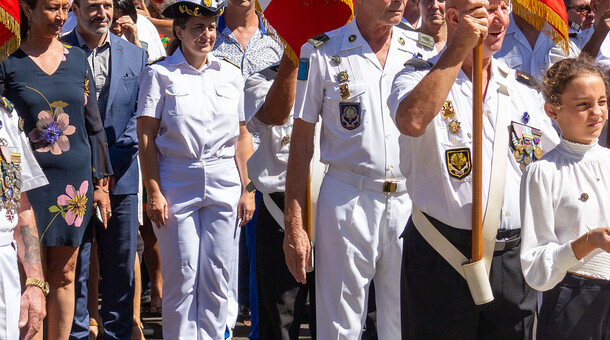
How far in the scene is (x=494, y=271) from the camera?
4066mm

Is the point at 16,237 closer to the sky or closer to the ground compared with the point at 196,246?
closer to the sky

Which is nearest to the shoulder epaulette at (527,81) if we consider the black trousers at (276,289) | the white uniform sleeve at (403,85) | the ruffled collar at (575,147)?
the ruffled collar at (575,147)

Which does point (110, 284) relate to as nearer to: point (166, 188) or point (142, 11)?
→ point (166, 188)

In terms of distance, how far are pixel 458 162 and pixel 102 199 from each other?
10.3 feet

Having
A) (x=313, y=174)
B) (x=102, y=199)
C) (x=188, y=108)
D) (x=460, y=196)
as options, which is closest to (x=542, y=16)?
(x=460, y=196)

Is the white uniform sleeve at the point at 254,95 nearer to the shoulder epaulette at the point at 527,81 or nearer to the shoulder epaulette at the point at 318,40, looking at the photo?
the shoulder epaulette at the point at 318,40

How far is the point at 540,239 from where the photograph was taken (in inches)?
156

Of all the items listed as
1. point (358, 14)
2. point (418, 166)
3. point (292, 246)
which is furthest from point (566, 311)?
point (358, 14)

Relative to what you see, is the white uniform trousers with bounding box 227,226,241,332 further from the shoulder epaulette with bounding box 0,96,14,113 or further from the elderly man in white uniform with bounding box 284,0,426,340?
the shoulder epaulette with bounding box 0,96,14,113

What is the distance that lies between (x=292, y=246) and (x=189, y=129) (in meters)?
1.67

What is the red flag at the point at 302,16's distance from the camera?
5.80 metres

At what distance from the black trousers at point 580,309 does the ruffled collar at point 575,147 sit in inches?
18.7

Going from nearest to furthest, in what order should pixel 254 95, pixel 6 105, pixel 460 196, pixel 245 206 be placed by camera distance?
pixel 460 196 < pixel 6 105 < pixel 254 95 < pixel 245 206

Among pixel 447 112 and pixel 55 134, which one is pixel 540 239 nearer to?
pixel 447 112
